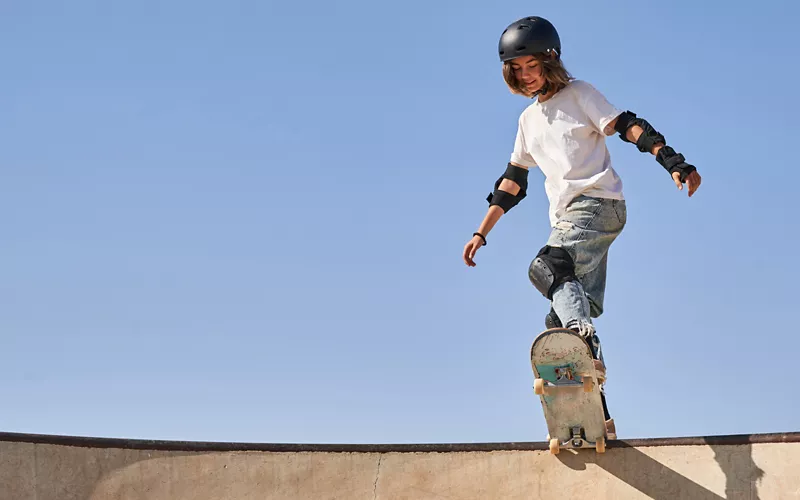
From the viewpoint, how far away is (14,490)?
569cm

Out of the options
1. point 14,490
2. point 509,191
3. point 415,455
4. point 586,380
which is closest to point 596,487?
point 586,380

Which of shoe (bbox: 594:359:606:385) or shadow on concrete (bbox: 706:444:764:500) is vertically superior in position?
shoe (bbox: 594:359:606:385)

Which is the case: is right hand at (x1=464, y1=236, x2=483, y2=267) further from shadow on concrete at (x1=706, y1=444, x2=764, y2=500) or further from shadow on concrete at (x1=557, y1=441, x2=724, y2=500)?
shadow on concrete at (x1=706, y1=444, x2=764, y2=500)

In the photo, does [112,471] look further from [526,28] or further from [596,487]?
[526,28]

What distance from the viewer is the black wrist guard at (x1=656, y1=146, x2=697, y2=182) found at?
17.6ft

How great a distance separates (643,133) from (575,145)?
1.33 ft

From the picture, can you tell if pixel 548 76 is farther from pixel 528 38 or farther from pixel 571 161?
pixel 571 161

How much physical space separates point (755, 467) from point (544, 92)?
2.54 metres

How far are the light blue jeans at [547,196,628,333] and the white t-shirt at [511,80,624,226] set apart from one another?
76mm

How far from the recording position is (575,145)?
229 inches

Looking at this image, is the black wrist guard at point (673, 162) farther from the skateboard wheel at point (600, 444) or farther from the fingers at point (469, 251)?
the skateboard wheel at point (600, 444)

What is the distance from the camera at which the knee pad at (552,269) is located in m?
5.59

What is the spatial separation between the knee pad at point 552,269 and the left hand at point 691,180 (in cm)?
75

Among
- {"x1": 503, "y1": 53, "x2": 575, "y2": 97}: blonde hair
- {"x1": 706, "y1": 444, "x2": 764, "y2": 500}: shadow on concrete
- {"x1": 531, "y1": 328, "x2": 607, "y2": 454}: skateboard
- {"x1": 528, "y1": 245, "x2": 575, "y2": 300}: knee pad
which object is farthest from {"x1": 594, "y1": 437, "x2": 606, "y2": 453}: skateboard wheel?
{"x1": 503, "y1": 53, "x2": 575, "y2": 97}: blonde hair
